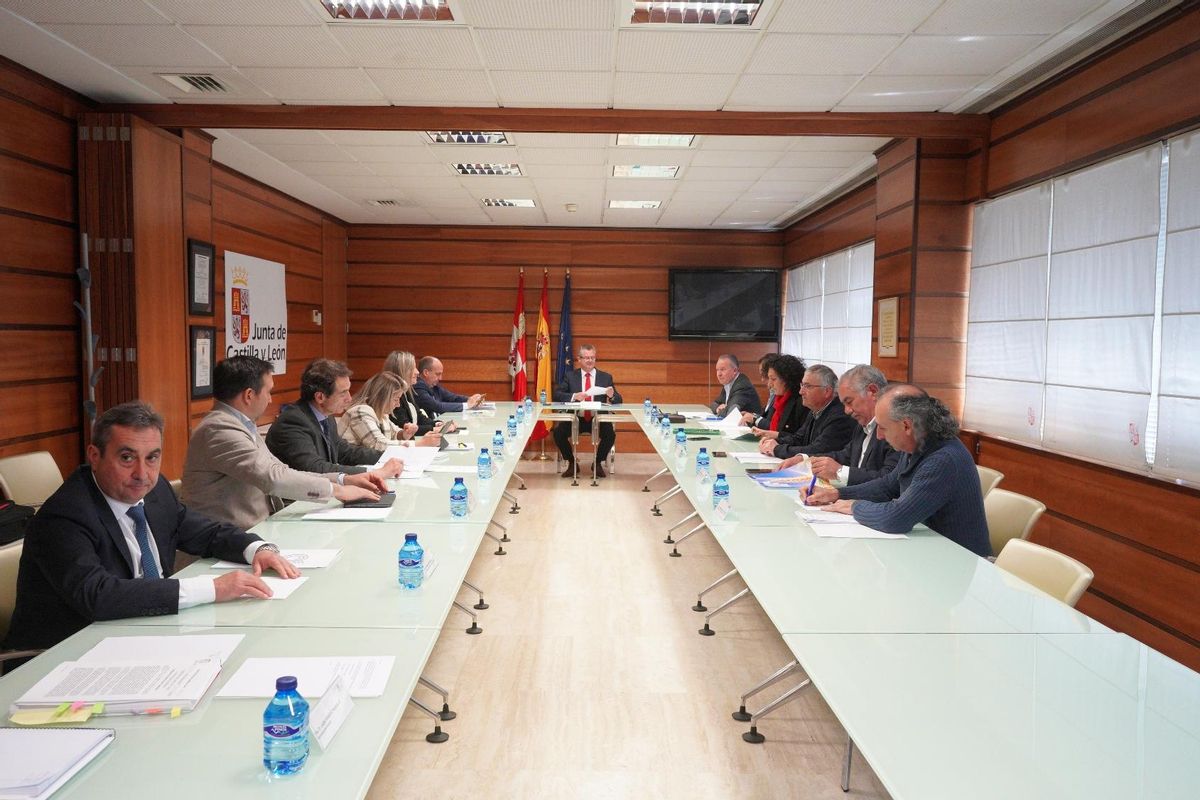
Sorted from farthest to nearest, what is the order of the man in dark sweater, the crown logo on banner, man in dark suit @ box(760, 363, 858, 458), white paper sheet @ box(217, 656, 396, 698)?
the crown logo on banner
man in dark suit @ box(760, 363, 858, 458)
the man in dark sweater
white paper sheet @ box(217, 656, 396, 698)

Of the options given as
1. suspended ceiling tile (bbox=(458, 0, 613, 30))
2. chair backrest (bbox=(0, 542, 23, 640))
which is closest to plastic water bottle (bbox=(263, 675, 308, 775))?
chair backrest (bbox=(0, 542, 23, 640))

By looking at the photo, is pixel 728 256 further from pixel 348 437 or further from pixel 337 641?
pixel 337 641

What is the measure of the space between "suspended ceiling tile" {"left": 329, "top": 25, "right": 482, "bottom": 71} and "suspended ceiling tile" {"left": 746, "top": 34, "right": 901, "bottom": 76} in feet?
5.01

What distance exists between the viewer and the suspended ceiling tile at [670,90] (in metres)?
4.35

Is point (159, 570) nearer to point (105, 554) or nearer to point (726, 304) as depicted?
point (105, 554)

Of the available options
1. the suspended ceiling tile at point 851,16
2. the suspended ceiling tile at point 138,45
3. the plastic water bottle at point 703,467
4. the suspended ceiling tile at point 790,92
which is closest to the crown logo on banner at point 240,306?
the suspended ceiling tile at point 138,45

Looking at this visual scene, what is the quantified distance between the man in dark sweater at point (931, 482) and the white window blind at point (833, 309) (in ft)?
11.9

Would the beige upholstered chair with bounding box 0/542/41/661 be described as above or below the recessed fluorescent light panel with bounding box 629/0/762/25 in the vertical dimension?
below

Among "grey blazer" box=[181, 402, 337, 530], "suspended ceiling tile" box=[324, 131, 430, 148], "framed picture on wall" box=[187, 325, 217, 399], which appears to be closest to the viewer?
"grey blazer" box=[181, 402, 337, 530]

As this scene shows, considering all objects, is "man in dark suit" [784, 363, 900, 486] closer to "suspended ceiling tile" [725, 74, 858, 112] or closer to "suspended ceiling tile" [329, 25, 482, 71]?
"suspended ceiling tile" [725, 74, 858, 112]

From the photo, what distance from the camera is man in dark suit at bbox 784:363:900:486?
3848mm

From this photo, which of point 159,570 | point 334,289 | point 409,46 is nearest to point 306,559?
point 159,570

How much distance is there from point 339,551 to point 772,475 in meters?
2.39

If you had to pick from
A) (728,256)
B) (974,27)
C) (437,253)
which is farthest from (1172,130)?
(437,253)
